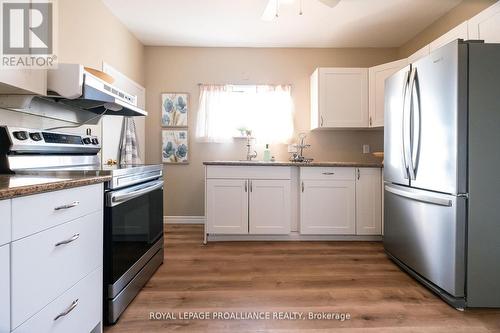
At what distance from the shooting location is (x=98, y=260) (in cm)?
135

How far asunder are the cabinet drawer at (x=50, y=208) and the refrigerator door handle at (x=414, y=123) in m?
2.17

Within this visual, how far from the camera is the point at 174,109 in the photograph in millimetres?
3748

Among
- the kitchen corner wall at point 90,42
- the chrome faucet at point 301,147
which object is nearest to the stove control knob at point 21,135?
the kitchen corner wall at point 90,42

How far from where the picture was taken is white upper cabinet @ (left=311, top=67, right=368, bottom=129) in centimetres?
333

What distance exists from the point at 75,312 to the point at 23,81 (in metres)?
1.20

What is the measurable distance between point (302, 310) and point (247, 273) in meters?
0.64

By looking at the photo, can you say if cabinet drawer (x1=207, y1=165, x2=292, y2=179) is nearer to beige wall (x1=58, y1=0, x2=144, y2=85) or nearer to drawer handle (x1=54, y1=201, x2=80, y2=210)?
beige wall (x1=58, y1=0, x2=144, y2=85)

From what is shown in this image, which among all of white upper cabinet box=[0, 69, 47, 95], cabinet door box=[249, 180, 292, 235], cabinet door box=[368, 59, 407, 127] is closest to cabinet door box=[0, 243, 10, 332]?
white upper cabinet box=[0, 69, 47, 95]

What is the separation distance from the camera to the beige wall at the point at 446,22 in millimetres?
2551

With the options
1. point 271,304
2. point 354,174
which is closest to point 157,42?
point 354,174

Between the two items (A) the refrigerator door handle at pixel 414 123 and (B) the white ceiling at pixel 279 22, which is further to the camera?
(B) the white ceiling at pixel 279 22

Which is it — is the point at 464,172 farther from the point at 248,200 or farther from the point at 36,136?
the point at 36,136

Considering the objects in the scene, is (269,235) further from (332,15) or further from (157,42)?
(157,42)

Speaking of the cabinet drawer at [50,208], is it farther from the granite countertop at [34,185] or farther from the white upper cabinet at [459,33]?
the white upper cabinet at [459,33]
